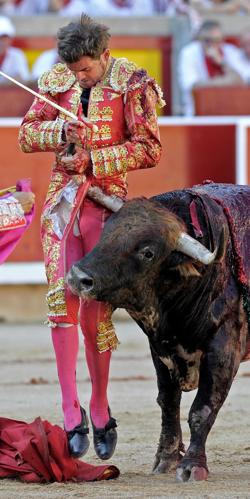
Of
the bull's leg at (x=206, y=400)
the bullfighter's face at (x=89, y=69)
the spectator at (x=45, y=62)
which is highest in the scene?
the bullfighter's face at (x=89, y=69)

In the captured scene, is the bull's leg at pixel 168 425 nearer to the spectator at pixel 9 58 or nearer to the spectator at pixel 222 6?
the spectator at pixel 9 58

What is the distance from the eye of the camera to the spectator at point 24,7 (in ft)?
38.5

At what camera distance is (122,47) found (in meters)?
11.3

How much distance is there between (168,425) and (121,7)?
742 cm

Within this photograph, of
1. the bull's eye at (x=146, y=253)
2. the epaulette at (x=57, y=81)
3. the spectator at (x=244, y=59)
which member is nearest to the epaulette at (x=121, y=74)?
the epaulette at (x=57, y=81)

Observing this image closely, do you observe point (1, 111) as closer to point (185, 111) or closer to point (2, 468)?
point (185, 111)

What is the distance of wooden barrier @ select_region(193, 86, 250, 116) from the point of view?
423 inches

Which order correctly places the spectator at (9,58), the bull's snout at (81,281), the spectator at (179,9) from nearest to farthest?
the bull's snout at (81,281)
the spectator at (9,58)
the spectator at (179,9)

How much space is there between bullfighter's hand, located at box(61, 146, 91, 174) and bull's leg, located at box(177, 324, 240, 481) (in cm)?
76

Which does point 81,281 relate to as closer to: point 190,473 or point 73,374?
point 73,374

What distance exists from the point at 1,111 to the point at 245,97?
194cm

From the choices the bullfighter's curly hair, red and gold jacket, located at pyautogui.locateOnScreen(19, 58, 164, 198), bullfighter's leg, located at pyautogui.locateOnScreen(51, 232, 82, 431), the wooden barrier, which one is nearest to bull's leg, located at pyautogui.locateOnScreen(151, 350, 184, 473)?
bullfighter's leg, located at pyautogui.locateOnScreen(51, 232, 82, 431)

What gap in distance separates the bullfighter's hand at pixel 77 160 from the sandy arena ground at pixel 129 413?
1109 mm

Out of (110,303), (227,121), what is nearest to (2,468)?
(110,303)
